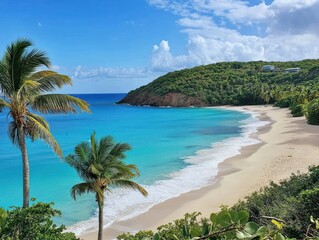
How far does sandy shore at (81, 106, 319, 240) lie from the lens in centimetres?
1725

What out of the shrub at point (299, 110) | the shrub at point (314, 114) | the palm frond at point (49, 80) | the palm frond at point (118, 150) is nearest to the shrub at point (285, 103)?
the shrub at point (299, 110)

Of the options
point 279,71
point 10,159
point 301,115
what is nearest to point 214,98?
point 279,71

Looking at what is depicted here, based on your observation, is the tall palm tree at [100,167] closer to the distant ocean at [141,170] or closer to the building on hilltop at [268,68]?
the distant ocean at [141,170]

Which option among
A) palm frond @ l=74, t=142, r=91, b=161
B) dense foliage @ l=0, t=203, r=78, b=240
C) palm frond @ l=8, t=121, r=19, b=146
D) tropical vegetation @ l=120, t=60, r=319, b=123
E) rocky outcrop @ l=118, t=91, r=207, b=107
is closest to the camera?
dense foliage @ l=0, t=203, r=78, b=240

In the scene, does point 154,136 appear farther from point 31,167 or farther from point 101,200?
point 101,200

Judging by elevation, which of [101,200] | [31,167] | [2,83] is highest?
[2,83]

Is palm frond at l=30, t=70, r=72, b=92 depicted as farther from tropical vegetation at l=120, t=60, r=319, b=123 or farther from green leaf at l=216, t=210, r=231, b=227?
tropical vegetation at l=120, t=60, r=319, b=123

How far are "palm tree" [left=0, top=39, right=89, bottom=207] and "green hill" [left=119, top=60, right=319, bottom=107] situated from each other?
8772cm

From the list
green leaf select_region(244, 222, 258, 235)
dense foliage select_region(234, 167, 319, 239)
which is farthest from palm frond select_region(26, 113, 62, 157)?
green leaf select_region(244, 222, 258, 235)

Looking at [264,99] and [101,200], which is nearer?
[101,200]

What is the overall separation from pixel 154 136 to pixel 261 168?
25270mm

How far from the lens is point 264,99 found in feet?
330

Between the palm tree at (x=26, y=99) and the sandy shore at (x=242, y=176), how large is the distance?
608cm

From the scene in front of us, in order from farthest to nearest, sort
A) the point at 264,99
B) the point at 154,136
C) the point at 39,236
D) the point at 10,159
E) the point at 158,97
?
the point at 158,97, the point at 264,99, the point at 154,136, the point at 10,159, the point at 39,236
